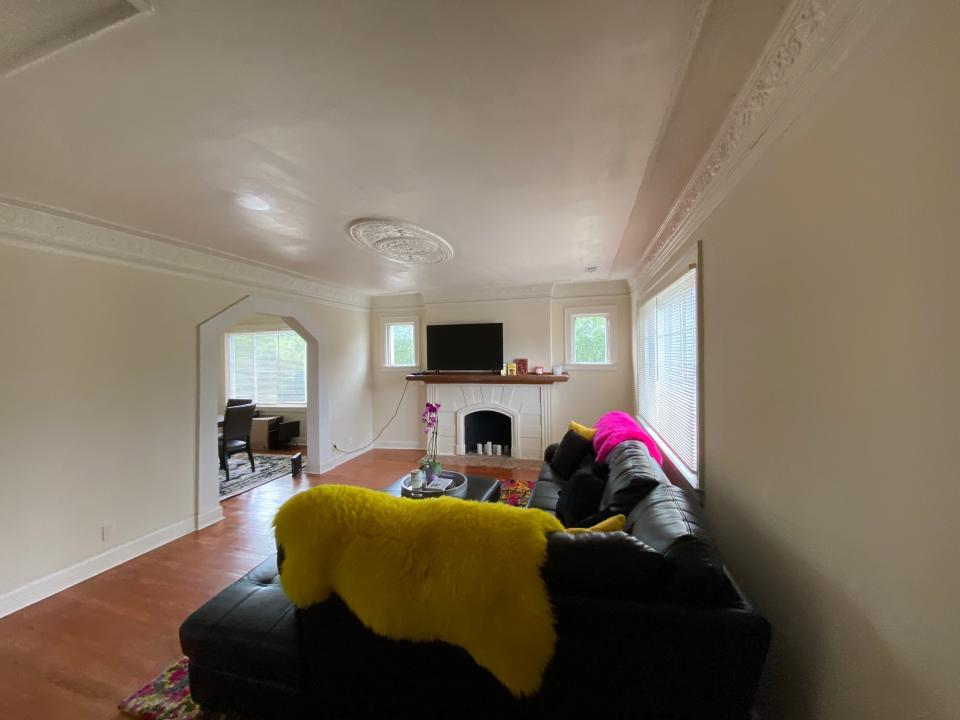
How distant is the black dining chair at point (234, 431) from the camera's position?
4168mm

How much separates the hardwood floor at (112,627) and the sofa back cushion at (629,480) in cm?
241

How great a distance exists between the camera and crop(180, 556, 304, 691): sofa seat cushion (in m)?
1.35

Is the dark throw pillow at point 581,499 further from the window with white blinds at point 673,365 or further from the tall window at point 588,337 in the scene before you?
the tall window at point 588,337

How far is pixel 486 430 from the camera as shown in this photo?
5246 millimetres

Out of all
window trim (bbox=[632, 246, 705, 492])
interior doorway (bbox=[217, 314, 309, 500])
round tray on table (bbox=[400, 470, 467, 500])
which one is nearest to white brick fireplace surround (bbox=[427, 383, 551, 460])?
window trim (bbox=[632, 246, 705, 492])

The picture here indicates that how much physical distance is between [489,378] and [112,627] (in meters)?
3.82

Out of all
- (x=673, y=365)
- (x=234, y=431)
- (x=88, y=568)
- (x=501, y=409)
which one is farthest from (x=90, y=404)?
(x=673, y=365)

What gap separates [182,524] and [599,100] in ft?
13.6

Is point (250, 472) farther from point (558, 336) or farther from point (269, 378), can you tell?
point (558, 336)

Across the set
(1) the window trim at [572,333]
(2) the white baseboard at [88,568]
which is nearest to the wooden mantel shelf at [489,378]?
(1) the window trim at [572,333]

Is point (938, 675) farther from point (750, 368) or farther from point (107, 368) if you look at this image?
point (107, 368)

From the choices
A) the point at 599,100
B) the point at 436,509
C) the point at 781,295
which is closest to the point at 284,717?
the point at 436,509

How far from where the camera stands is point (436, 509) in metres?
1.27

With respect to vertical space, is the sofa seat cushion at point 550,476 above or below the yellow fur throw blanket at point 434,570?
below
